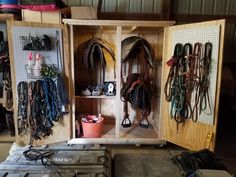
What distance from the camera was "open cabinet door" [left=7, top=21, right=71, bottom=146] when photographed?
2576 mm

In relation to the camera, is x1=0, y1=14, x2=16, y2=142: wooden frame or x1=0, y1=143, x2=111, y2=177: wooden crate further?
x1=0, y1=14, x2=16, y2=142: wooden frame

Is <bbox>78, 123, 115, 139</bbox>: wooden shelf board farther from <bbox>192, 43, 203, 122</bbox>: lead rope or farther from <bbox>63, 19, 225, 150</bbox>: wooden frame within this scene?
<bbox>192, 43, 203, 122</bbox>: lead rope

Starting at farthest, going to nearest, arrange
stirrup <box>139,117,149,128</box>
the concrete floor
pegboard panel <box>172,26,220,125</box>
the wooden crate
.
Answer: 1. stirrup <box>139,117,149,128</box>
2. the concrete floor
3. pegboard panel <box>172,26,220,125</box>
4. the wooden crate

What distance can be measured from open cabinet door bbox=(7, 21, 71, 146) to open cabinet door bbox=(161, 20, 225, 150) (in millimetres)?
1266

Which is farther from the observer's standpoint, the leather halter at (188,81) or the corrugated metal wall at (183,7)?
the corrugated metal wall at (183,7)

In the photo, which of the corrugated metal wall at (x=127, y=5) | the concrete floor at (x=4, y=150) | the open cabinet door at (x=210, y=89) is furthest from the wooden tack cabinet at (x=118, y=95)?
the corrugated metal wall at (x=127, y=5)

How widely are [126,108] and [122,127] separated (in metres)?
0.30

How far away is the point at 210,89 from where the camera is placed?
243cm

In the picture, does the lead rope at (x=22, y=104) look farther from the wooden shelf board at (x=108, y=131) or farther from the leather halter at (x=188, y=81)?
the leather halter at (x=188, y=81)

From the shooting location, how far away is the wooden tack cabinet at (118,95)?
8.62 feet

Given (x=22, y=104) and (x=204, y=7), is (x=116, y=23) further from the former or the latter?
(x=204, y=7)

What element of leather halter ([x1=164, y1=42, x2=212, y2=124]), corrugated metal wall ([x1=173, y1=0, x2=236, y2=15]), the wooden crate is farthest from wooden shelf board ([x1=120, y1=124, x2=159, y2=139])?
corrugated metal wall ([x1=173, y1=0, x2=236, y2=15])

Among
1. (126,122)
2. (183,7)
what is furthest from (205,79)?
(183,7)

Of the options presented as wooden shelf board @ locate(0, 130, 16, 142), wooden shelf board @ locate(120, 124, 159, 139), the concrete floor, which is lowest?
the concrete floor
